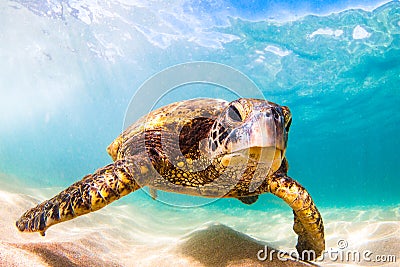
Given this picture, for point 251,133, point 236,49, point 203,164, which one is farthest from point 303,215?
point 236,49

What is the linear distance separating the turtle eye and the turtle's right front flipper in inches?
48.5

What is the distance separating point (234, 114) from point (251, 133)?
40 centimetres

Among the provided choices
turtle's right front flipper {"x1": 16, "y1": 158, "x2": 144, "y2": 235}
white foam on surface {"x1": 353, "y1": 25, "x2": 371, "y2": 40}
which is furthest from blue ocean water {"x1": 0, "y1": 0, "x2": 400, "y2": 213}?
turtle's right front flipper {"x1": 16, "y1": 158, "x2": 144, "y2": 235}

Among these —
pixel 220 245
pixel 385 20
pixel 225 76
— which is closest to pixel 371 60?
pixel 385 20

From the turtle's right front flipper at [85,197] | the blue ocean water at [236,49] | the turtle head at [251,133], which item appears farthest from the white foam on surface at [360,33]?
the turtle's right front flipper at [85,197]

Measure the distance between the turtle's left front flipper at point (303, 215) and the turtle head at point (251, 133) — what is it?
0.80 m

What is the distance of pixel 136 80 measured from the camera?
34938 mm

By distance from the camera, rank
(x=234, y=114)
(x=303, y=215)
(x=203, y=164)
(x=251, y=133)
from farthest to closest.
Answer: (x=303, y=215), (x=203, y=164), (x=234, y=114), (x=251, y=133)

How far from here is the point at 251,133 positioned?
2293 mm

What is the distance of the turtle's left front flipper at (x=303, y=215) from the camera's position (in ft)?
10.9

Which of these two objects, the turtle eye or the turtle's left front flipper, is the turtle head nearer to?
the turtle eye

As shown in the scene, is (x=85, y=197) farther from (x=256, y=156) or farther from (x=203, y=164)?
(x=256, y=156)

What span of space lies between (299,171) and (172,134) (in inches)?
3414

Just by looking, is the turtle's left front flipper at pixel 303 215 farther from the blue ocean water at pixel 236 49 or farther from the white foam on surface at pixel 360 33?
the white foam on surface at pixel 360 33
